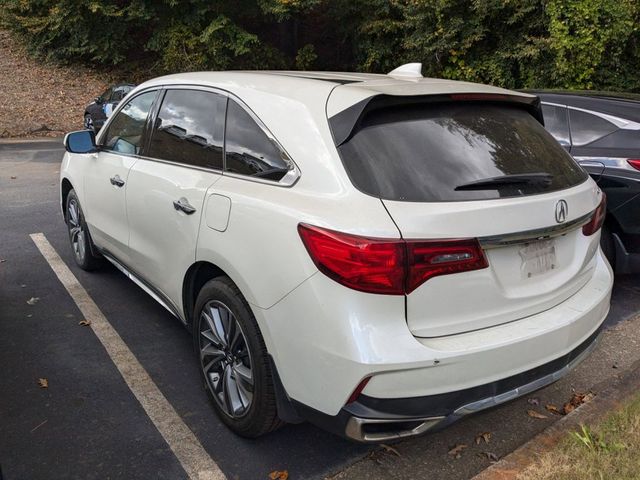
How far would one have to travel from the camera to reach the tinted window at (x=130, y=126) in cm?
401

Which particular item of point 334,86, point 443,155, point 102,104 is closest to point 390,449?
point 443,155

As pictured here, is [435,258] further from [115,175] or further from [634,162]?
[634,162]

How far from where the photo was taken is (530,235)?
248cm

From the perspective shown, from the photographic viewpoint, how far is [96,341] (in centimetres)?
403

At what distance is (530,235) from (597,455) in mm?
1055

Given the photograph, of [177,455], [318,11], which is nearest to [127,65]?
[318,11]

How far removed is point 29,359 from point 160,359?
0.81 m

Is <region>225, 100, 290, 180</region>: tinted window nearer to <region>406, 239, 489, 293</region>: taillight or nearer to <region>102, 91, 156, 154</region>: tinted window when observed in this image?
<region>406, 239, 489, 293</region>: taillight

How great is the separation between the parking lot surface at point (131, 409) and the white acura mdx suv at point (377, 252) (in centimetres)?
24

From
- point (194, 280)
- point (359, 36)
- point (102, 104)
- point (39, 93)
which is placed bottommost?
point (39, 93)

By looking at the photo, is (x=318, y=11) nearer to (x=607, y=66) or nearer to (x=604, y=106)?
(x=607, y=66)

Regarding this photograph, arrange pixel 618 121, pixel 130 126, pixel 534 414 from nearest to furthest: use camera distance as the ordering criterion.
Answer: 1. pixel 534 414
2. pixel 130 126
3. pixel 618 121

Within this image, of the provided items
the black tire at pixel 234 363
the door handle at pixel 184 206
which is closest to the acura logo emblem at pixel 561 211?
the black tire at pixel 234 363

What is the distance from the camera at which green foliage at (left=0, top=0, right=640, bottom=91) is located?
12875mm
